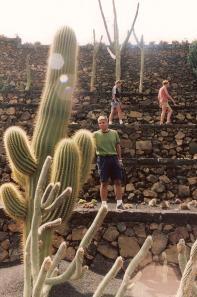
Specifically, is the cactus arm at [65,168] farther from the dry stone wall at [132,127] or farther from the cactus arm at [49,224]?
the cactus arm at [49,224]

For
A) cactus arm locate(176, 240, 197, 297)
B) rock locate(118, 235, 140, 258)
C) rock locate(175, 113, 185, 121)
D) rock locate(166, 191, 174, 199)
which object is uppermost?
rock locate(175, 113, 185, 121)

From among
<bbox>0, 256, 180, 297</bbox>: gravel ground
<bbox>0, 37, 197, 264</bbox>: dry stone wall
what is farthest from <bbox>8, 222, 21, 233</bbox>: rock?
<bbox>0, 256, 180, 297</bbox>: gravel ground

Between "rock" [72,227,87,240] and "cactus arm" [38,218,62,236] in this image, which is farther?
"rock" [72,227,87,240]

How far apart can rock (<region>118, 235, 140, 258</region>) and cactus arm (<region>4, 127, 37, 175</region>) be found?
178 cm

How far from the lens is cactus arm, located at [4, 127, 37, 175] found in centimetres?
581

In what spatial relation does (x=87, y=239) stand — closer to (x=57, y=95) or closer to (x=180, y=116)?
(x=57, y=95)

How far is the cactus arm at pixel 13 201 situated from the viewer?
576 cm

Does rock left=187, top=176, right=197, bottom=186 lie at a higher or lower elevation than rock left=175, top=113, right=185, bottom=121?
lower

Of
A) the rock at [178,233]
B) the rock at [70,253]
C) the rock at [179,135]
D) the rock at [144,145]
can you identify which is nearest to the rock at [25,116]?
the rock at [144,145]

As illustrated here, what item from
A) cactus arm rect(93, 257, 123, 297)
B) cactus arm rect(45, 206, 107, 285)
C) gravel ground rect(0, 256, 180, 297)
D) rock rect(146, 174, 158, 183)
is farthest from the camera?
rock rect(146, 174, 158, 183)

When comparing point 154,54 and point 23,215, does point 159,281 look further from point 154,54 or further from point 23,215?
point 154,54

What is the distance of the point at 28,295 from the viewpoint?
104 inches

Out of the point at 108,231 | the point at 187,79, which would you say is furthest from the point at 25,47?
the point at 108,231

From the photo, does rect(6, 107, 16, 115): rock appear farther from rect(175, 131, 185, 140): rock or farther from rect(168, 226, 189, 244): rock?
rect(168, 226, 189, 244): rock
